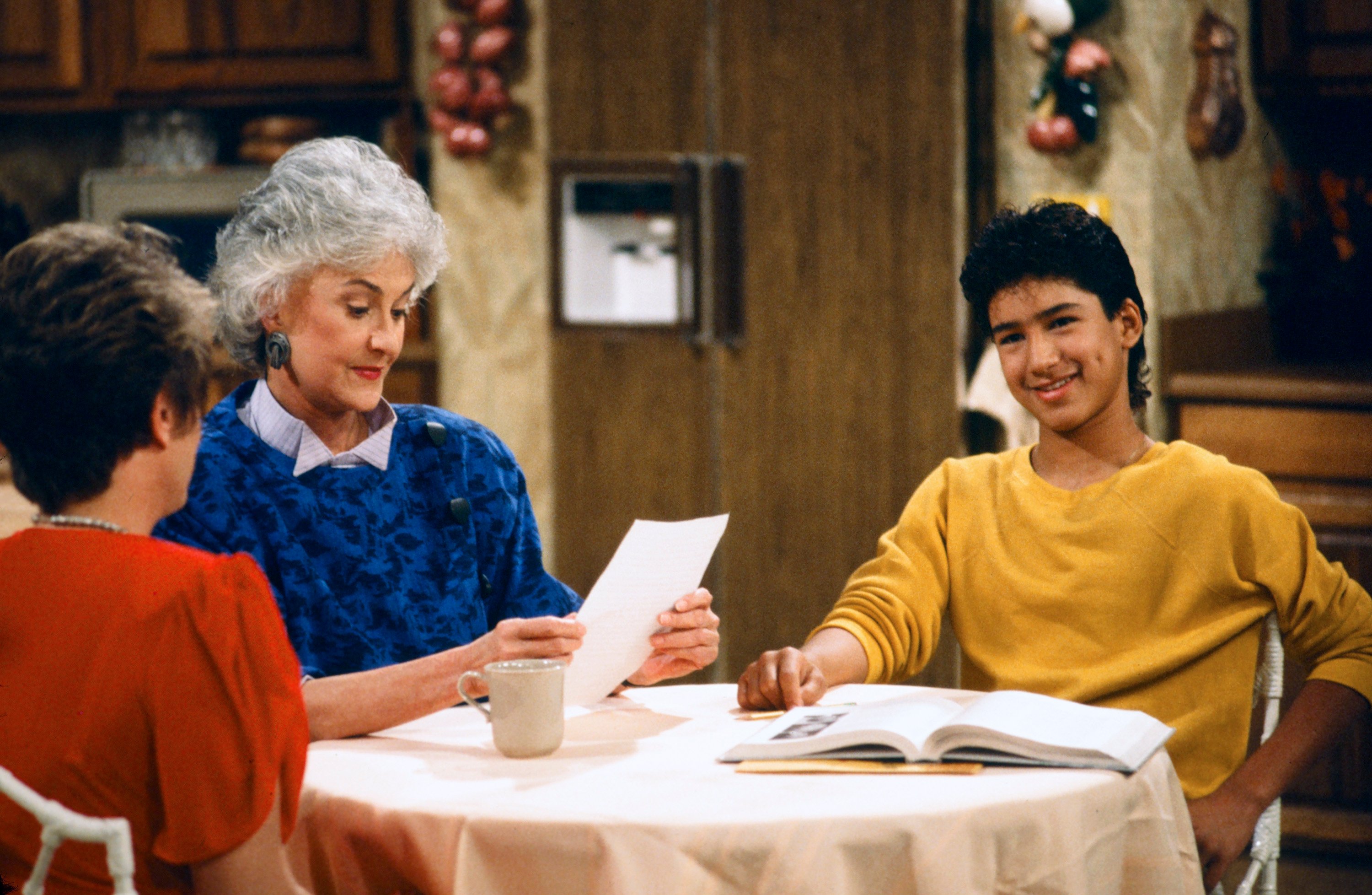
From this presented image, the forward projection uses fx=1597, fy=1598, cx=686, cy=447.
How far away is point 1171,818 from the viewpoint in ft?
4.56

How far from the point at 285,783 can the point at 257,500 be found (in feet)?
1.95

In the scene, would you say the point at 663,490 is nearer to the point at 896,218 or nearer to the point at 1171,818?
the point at 896,218

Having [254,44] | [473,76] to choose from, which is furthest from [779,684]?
[254,44]

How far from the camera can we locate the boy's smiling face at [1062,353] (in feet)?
6.04

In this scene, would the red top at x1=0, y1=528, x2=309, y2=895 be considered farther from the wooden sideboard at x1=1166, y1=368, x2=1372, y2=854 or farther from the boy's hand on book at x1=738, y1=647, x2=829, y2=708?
the wooden sideboard at x1=1166, y1=368, x2=1372, y2=854

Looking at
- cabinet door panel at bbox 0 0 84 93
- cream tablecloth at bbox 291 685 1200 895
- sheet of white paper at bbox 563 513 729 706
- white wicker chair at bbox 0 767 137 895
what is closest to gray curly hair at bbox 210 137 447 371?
sheet of white paper at bbox 563 513 729 706

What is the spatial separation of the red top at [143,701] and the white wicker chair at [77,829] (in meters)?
0.08

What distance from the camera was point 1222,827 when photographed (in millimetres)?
1627

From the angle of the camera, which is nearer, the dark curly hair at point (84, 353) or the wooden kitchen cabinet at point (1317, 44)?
the dark curly hair at point (84, 353)

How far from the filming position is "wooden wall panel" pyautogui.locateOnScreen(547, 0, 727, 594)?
3.55 meters

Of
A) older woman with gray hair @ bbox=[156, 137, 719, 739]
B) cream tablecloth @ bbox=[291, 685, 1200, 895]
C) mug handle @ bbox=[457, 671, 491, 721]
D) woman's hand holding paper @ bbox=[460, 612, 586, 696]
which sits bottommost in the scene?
cream tablecloth @ bbox=[291, 685, 1200, 895]

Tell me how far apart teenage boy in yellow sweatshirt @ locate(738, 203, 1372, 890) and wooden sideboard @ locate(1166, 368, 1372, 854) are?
1.21 metres

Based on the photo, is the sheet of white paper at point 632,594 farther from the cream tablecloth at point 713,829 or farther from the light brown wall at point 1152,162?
the light brown wall at point 1152,162

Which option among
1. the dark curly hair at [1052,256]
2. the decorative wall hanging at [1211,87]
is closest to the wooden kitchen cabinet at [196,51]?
the decorative wall hanging at [1211,87]
